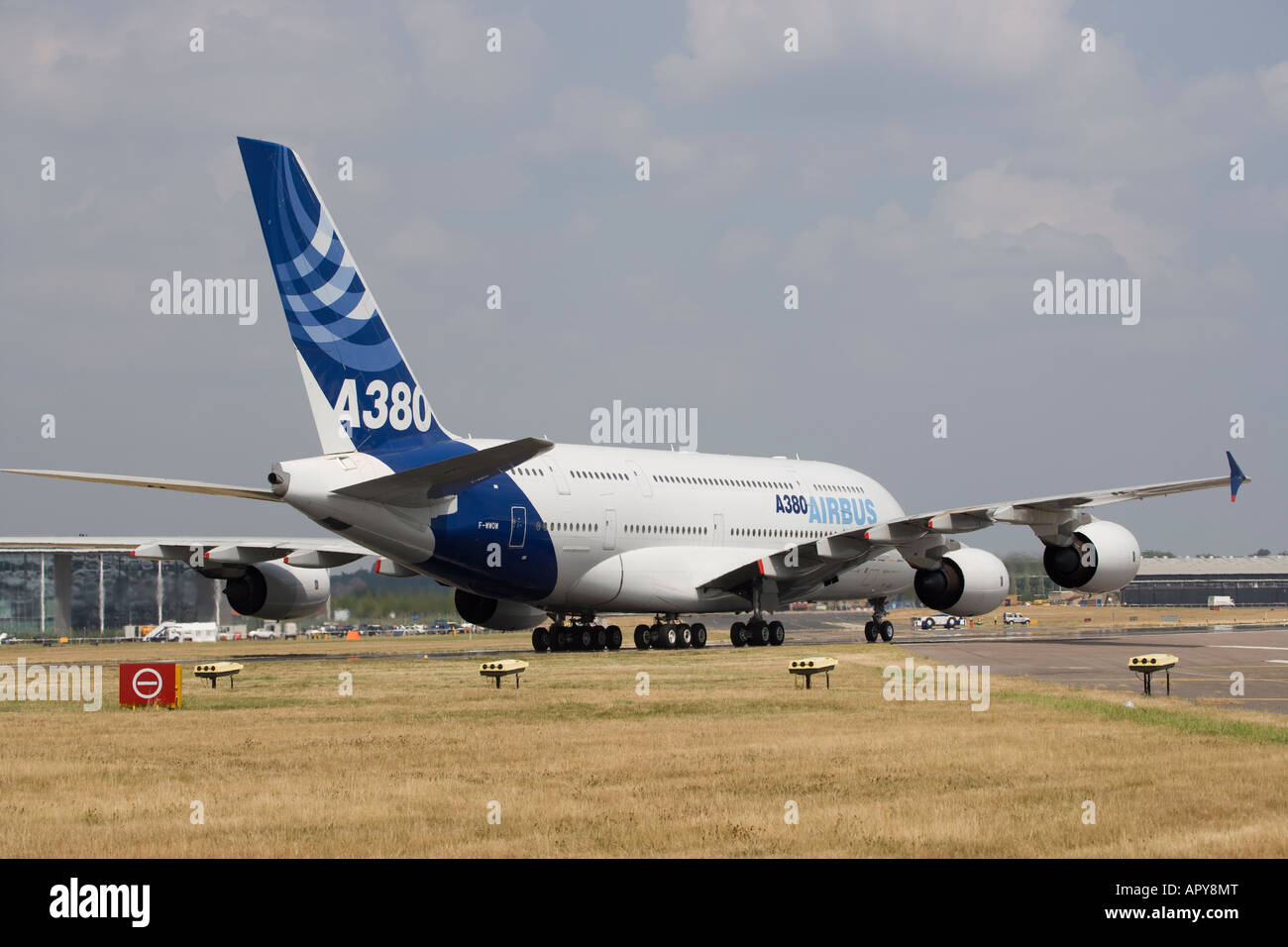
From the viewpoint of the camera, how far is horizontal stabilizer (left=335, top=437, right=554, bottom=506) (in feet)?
92.0

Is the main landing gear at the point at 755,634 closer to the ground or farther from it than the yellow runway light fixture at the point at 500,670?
closer to the ground

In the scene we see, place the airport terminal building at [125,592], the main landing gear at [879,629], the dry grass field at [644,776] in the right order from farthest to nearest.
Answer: the airport terminal building at [125,592], the main landing gear at [879,629], the dry grass field at [644,776]

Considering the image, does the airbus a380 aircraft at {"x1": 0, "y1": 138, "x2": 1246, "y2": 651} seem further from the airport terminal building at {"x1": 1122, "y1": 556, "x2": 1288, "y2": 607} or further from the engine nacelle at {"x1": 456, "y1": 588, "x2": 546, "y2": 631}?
the airport terminal building at {"x1": 1122, "y1": 556, "x2": 1288, "y2": 607}

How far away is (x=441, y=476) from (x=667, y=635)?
13.3 m

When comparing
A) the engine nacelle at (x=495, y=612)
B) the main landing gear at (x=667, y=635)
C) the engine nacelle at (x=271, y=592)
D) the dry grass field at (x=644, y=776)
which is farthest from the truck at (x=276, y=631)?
the dry grass field at (x=644, y=776)

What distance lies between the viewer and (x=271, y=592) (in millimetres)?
39406

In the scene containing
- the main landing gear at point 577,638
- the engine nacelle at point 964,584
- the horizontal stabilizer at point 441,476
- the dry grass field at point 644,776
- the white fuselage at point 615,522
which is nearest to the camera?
the dry grass field at point 644,776

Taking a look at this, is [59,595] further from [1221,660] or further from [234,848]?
[234,848]

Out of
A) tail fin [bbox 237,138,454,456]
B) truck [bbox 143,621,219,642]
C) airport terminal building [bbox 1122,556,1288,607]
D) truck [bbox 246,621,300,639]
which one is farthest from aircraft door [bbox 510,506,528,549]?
airport terminal building [bbox 1122,556,1288,607]

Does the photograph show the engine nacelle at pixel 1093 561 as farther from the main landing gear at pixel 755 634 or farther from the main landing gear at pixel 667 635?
the main landing gear at pixel 667 635

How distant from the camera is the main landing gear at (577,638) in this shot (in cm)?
4009

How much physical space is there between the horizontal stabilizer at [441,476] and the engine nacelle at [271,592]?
10.5m
